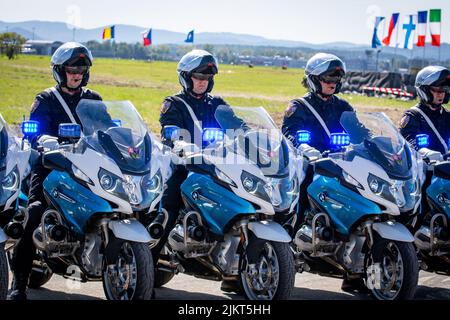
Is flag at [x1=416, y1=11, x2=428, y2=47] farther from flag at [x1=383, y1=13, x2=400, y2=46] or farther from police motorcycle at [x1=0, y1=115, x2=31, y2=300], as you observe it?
police motorcycle at [x1=0, y1=115, x2=31, y2=300]

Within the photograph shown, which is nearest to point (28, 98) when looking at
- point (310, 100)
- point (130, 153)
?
point (310, 100)

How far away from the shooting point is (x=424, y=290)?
324 inches

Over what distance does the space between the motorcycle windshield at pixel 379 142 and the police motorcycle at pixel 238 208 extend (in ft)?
2.28

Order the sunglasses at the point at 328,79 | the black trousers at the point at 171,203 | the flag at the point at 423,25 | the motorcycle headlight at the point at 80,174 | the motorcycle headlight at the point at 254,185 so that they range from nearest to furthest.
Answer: the motorcycle headlight at the point at 80,174 < the motorcycle headlight at the point at 254,185 < the black trousers at the point at 171,203 < the sunglasses at the point at 328,79 < the flag at the point at 423,25

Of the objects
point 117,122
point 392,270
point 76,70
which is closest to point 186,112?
point 76,70

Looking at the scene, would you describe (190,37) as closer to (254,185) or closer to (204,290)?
(204,290)

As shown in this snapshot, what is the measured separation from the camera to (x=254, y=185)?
6.68 meters

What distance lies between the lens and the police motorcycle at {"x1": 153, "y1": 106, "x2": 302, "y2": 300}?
655cm

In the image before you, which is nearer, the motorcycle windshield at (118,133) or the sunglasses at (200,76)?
the motorcycle windshield at (118,133)

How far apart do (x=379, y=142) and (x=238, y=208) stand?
5.12ft

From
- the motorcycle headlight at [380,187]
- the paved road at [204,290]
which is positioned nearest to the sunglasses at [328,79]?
the motorcycle headlight at [380,187]

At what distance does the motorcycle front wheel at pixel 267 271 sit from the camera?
6.36 metres

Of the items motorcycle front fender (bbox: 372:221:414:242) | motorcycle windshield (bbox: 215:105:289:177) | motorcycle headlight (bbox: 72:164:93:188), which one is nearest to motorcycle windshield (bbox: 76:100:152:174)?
motorcycle headlight (bbox: 72:164:93:188)

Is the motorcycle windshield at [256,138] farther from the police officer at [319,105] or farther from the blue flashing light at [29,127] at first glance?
the blue flashing light at [29,127]
